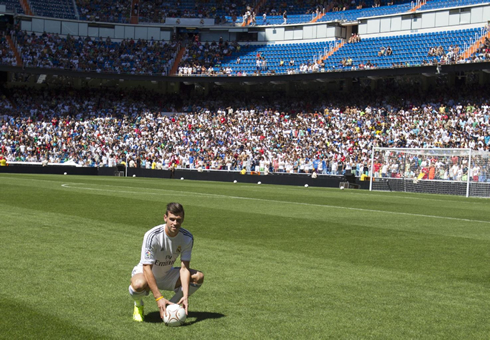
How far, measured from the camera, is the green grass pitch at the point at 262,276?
21.3 ft

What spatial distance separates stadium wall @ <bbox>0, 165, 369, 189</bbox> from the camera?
141 feet

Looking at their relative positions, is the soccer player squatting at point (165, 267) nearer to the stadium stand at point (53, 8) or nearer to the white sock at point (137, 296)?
the white sock at point (137, 296)

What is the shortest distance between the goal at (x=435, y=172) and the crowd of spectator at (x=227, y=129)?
4315mm

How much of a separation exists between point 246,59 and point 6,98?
22503 millimetres

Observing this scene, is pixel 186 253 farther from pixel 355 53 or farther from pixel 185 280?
pixel 355 53

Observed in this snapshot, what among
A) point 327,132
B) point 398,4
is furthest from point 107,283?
point 398,4

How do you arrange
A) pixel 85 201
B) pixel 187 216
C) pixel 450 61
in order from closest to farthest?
1. pixel 187 216
2. pixel 85 201
3. pixel 450 61

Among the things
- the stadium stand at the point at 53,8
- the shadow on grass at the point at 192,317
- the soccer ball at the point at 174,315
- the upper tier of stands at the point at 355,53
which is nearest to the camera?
the soccer ball at the point at 174,315

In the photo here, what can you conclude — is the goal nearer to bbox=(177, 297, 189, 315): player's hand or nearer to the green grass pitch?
the green grass pitch

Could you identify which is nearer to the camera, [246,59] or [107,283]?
[107,283]

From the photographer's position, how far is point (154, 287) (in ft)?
21.3

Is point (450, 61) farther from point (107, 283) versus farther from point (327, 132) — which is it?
point (107, 283)

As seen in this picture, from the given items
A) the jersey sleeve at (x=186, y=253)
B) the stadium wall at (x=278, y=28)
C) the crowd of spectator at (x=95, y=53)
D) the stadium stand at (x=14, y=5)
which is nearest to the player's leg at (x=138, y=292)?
the jersey sleeve at (x=186, y=253)

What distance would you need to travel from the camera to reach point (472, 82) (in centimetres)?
4941
